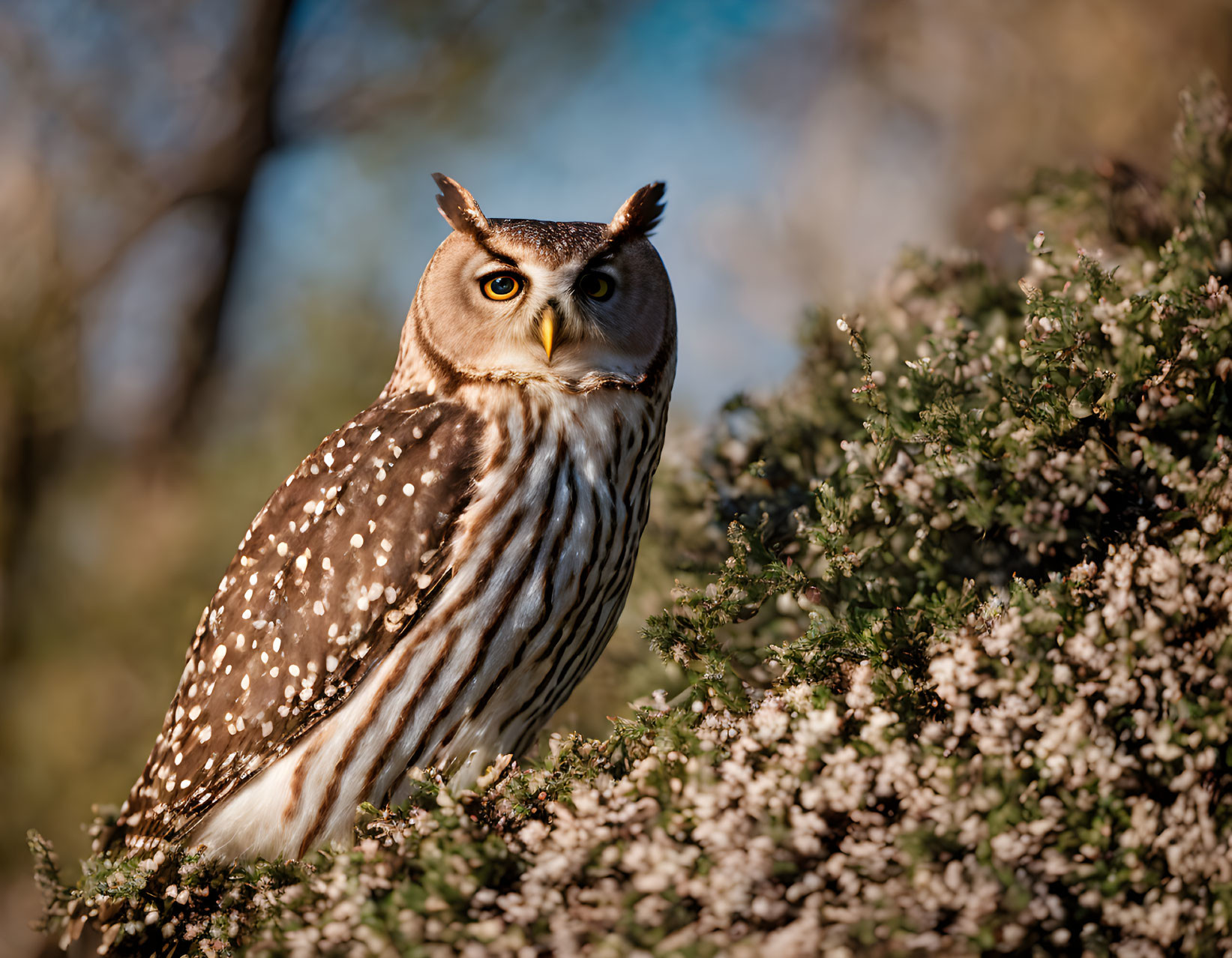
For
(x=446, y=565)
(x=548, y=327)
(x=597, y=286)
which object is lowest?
(x=446, y=565)

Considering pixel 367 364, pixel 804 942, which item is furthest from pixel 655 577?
pixel 367 364

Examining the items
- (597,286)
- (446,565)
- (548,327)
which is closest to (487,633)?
(446,565)

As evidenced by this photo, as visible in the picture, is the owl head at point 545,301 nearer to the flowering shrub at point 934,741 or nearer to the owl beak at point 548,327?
the owl beak at point 548,327

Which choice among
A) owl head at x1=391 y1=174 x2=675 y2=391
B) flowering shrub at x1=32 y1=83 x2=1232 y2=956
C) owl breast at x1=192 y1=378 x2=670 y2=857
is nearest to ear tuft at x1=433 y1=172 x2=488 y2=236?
owl head at x1=391 y1=174 x2=675 y2=391

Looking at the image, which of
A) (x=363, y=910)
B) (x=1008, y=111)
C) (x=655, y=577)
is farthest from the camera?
(x=1008, y=111)

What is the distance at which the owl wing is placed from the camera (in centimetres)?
121

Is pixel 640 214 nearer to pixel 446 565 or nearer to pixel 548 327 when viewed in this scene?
pixel 548 327

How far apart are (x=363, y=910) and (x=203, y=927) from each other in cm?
42

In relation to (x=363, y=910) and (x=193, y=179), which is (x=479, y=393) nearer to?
(x=363, y=910)

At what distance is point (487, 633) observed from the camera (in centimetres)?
120

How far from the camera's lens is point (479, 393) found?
1326 mm

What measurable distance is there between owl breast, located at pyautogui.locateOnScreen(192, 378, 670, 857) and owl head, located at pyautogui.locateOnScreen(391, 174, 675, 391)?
75 millimetres

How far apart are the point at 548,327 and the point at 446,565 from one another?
1.41 feet

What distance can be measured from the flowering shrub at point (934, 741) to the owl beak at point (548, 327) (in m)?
0.47
